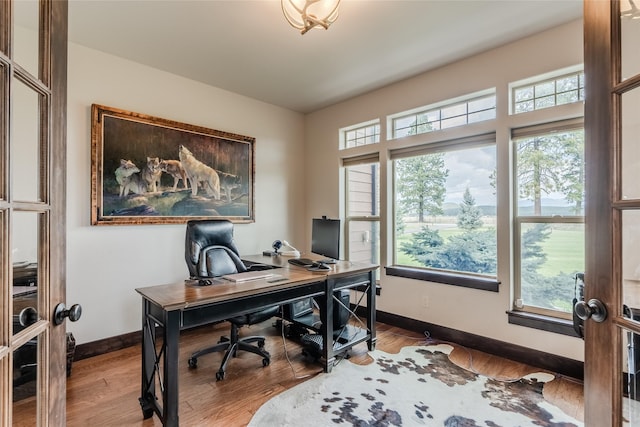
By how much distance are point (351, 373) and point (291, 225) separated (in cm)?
238

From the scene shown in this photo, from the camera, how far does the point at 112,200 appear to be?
2889 mm

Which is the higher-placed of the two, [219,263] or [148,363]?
[219,263]

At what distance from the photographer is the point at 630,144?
972 mm

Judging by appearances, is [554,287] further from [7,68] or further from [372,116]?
[7,68]

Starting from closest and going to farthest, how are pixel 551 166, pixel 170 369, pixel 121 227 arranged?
pixel 170 369, pixel 551 166, pixel 121 227

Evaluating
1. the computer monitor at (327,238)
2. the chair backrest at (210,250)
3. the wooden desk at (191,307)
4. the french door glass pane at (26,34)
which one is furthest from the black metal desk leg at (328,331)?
the french door glass pane at (26,34)

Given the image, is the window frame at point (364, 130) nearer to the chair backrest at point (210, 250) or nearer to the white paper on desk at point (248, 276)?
the chair backrest at point (210, 250)

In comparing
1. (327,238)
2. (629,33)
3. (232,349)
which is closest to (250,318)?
(232,349)

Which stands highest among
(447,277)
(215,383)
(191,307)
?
(191,307)

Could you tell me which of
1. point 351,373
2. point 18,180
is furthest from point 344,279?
point 18,180

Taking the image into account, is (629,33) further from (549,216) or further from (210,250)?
(210,250)

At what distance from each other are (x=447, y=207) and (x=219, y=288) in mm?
2431

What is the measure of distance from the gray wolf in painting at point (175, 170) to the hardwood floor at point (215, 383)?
5.39 ft

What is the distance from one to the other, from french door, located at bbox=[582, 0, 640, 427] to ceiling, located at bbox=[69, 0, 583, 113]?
5.00 feet
